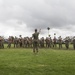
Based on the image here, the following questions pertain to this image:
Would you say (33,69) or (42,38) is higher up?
(42,38)

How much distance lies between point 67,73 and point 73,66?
222 centimetres

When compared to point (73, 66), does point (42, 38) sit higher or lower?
higher

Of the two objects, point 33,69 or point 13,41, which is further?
point 13,41

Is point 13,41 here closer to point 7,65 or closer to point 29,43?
point 29,43

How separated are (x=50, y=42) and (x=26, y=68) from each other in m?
27.9

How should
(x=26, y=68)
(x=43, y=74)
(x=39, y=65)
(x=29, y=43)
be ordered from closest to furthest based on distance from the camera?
(x=43, y=74), (x=26, y=68), (x=39, y=65), (x=29, y=43)

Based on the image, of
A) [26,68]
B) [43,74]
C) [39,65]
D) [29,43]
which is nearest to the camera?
[43,74]

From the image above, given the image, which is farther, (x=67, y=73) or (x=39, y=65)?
(x=39, y=65)

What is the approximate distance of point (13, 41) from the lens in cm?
4838

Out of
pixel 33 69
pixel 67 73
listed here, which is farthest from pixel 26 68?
pixel 67 73

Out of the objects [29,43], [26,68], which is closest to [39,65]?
[26,68]

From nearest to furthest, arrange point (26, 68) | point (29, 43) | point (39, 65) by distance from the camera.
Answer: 1. point (26, 68)
2. point (39, 65)
3. point (29, 43)

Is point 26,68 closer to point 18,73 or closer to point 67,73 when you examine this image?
point 18,73

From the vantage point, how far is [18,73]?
18547 mm
